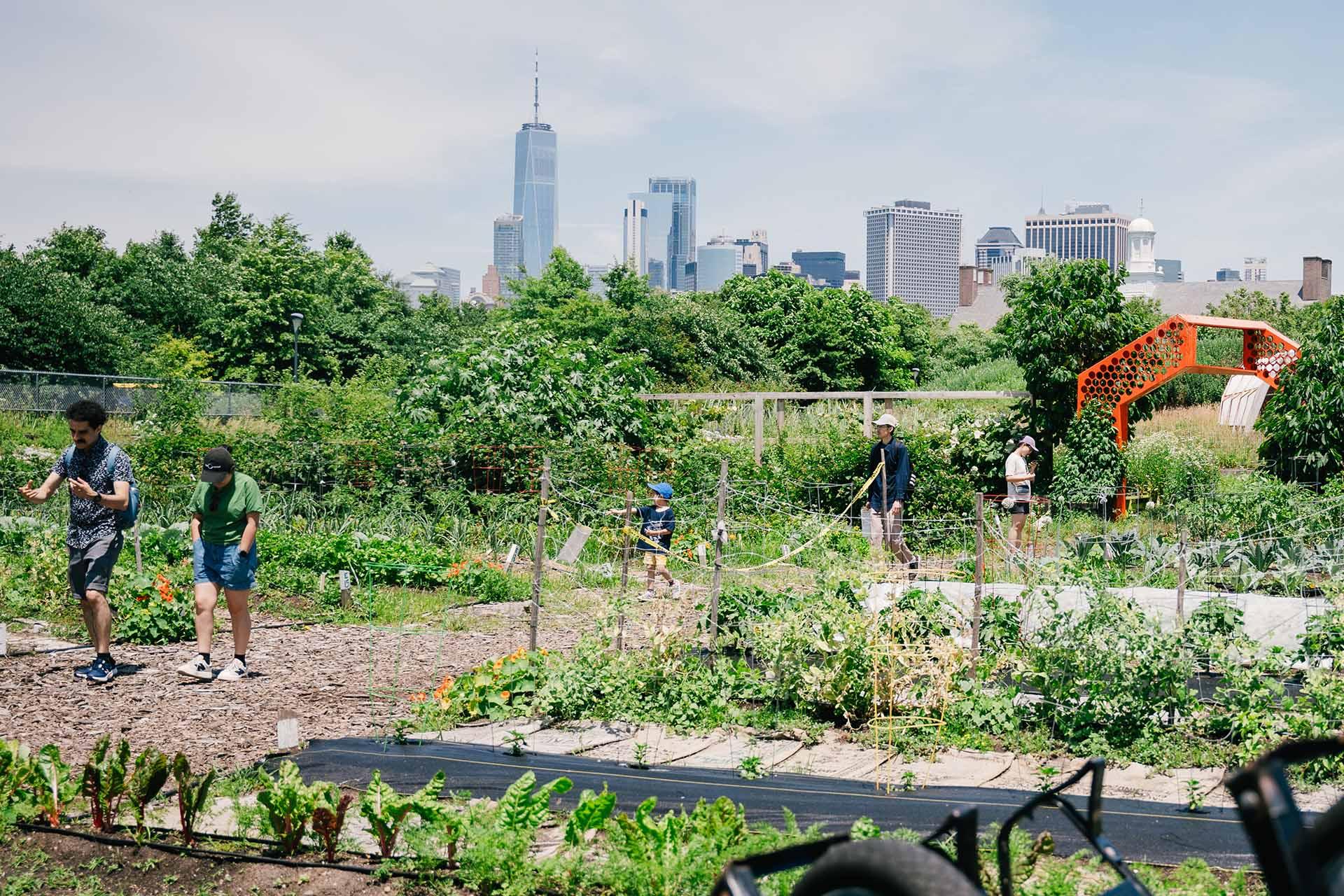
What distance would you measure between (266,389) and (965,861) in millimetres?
26514

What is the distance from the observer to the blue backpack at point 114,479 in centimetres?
671

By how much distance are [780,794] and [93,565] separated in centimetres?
434

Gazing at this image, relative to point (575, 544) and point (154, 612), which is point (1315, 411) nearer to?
point (575, 544)

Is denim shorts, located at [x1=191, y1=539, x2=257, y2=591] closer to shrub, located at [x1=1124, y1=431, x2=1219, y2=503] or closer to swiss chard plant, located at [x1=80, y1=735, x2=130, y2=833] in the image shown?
swiss chard plant, located at [x1=80, y1=735, x2=130, y2=833]

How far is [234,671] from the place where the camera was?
695 centimetres

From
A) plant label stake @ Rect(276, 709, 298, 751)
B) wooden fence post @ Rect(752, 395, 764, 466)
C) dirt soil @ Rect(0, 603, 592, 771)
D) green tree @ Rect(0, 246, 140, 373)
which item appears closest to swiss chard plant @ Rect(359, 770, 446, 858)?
plant label stake @ Rect(276, 709, 298, 751)

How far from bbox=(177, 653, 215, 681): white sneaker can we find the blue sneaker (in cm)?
37

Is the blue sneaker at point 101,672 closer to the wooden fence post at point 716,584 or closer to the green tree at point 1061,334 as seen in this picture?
the wooden fence post at point 716,584

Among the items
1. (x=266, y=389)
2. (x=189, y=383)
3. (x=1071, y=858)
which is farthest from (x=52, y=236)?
(x=1071, y=858)

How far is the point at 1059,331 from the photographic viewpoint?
1514 centimetres

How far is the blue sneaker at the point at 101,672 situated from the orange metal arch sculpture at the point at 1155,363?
1204 cm

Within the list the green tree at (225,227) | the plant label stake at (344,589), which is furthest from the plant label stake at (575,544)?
the green tree at (225,227)

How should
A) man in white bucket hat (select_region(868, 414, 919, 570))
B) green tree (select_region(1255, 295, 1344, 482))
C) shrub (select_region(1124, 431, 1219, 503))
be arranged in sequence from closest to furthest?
man in white bucket hat (select_region(868, 414, 919, 570))
green tree (select_region(1255, 295, 1344, 482))
shrub (select_region(1124, 431, 1219, 503))

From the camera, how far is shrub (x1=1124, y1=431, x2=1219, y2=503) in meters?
14.2
